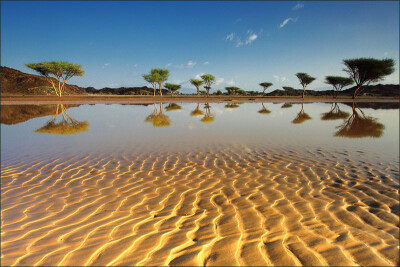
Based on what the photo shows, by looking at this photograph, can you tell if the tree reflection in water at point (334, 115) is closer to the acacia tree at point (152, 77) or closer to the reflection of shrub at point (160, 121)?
the reflection of shrub at point (160, 121)

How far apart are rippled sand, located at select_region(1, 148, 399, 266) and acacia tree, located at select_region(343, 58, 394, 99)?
47.8m

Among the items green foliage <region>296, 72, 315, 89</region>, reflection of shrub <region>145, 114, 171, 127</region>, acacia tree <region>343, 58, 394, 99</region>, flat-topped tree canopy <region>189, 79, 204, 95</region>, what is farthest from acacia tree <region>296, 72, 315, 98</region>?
reflection of shrub <region>145, 114, 171, 127</region>

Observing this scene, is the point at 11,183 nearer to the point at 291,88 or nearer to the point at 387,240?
the point at 387,240

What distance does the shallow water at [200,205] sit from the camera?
1.97 meters

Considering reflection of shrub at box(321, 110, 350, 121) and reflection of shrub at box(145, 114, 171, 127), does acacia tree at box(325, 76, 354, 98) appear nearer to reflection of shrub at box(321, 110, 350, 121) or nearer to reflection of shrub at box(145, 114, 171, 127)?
reflection of shrub at box(321, 110, 350, 121)

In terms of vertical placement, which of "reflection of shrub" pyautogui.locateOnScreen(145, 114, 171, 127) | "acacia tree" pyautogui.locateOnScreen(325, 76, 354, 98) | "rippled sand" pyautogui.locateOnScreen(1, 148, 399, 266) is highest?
"acacia tree" pyautogui.locateOnScreen(325, 76, 354, 98)

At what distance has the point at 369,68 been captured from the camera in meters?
39.7

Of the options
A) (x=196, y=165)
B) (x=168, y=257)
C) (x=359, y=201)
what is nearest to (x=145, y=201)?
(x=168, y=257)

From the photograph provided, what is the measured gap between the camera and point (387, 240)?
211 cm

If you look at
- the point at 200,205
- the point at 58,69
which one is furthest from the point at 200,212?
the point at 58,69

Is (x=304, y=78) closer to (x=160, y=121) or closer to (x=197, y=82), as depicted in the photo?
(x=197, y=82)

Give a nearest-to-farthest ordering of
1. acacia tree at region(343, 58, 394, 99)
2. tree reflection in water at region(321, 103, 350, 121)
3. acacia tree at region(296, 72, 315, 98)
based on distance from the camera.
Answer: tree reflection in water at region(321, 103, 350, 121)
acacia tree at region(343, 58, 394, 99)
acacia tree at region(296, 72, 315, 98)

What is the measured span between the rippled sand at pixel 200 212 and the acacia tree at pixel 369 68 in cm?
4775

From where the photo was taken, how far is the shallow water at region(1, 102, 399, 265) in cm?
197
